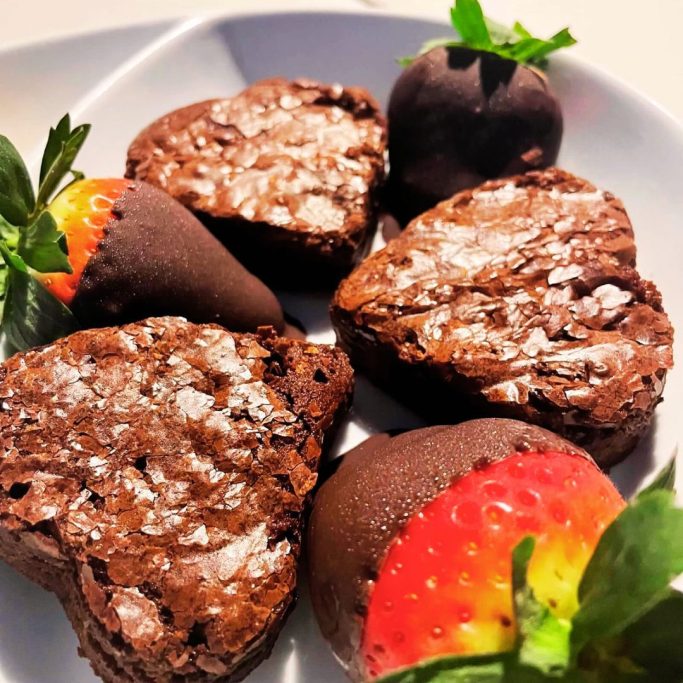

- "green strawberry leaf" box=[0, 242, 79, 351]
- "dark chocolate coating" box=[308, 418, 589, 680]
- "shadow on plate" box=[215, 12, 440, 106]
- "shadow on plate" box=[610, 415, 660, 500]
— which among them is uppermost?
"shadow on plate" box=[215, 12, 440, 106]

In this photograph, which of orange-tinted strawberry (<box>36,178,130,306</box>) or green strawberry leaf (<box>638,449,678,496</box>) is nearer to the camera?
green strawberry leaf (<box>638,449,678,496</box>)

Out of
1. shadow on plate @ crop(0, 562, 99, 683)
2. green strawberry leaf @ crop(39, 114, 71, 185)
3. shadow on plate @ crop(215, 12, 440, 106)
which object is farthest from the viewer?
shadow on plate @ crop(215, 12, 440, 106)

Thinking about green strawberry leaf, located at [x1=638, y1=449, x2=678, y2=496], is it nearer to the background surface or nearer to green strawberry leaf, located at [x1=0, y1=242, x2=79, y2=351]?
green strawberry leaf, located at [x1=0, y1=242, x2=79, y2=351]

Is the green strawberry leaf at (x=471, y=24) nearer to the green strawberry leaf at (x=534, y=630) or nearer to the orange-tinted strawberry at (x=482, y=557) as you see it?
the orange-tinted strawberry at (x=482, y=557)

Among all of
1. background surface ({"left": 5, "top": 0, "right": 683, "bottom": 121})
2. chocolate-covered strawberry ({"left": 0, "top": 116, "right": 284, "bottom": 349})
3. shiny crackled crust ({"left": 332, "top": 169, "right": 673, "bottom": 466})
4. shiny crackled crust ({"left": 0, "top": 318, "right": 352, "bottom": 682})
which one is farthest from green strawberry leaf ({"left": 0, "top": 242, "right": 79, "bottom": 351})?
background surface ({"left": 5, "top": 0, "right": 683, "bottom": 121})

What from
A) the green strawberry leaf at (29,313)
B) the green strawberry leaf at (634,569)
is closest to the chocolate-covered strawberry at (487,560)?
the green strawberry leaf at (634,569)

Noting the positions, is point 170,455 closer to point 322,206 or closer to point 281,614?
point 281,614

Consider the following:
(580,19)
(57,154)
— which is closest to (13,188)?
(57,154)

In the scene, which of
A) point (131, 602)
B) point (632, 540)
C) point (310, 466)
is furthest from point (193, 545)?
point (632, 540)
